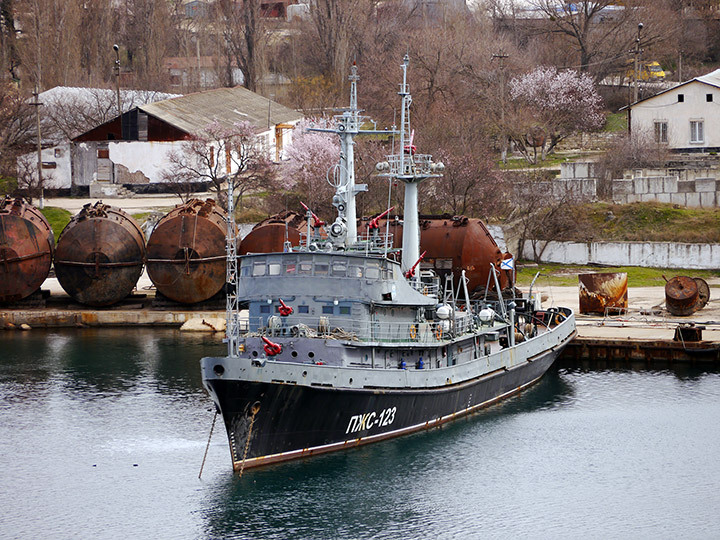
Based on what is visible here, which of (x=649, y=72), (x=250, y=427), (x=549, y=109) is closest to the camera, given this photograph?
(x=250, y=427)

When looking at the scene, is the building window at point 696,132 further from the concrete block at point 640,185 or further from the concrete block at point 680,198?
the concrete block at point 640,185

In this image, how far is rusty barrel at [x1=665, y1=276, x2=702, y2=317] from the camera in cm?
4766

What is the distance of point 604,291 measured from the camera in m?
48.9

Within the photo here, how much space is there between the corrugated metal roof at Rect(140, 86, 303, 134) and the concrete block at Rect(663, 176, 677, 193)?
29.7 metres

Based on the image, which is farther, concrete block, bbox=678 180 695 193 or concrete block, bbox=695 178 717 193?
concrete block, bbox=678 180 695 193

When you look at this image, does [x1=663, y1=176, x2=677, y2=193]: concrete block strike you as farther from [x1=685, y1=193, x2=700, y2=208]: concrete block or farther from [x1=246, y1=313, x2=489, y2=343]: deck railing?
[x1=246, y1=313, x2=489, y2=343]: deck railing

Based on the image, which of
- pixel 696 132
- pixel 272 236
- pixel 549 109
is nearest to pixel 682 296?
pixel 272 236

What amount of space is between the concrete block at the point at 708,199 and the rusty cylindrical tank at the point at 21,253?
3644cm

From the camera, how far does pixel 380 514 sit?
28375mm

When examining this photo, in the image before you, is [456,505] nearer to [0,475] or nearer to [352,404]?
[352,404]

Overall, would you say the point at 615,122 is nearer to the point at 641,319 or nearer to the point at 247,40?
the point at 247,40

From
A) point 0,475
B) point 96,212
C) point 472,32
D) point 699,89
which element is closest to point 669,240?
point 699,89

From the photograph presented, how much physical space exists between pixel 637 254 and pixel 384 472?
31.3 meters

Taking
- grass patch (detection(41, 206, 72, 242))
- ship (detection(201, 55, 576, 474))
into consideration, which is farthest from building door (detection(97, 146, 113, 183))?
ship (detection(201, 55, 576, 474))
